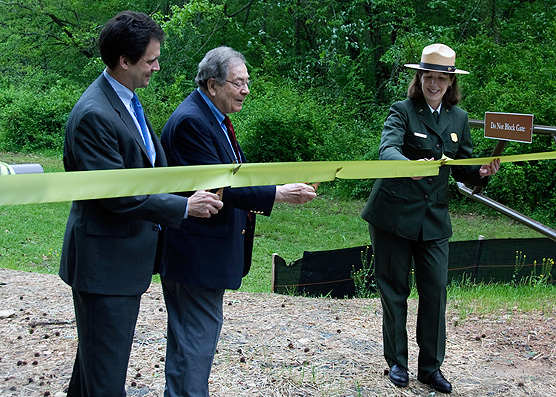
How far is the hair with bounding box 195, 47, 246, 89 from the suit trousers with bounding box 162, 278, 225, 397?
1.08 meters

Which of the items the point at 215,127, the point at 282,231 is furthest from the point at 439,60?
the point at 282,231

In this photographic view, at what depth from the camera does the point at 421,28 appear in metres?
20.2

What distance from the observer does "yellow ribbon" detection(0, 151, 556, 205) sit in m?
2.55

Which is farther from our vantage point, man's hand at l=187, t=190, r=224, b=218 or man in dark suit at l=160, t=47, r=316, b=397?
man in dark suit at l=160, t=47, r=316, b=397

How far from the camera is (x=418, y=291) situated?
439cm

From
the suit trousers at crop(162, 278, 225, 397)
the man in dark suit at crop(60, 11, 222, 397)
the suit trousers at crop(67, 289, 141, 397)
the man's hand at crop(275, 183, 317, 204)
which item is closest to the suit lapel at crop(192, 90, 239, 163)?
the man's hand at crop(275, 183, 317, 204)

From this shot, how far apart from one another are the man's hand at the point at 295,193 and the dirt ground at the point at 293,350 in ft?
4.89

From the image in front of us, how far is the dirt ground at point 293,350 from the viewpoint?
4.27m

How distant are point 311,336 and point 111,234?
8.73 ft

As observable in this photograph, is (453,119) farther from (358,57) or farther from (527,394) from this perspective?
(358,57)

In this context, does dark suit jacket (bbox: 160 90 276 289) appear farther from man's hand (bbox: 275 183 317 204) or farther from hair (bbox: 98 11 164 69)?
hair (bbox: 98 11 164 69)

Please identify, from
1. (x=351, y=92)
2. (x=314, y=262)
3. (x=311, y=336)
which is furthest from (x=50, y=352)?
(x=351, y=92)

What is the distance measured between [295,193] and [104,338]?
3.74 ft

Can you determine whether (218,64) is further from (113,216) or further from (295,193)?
(113,216)
